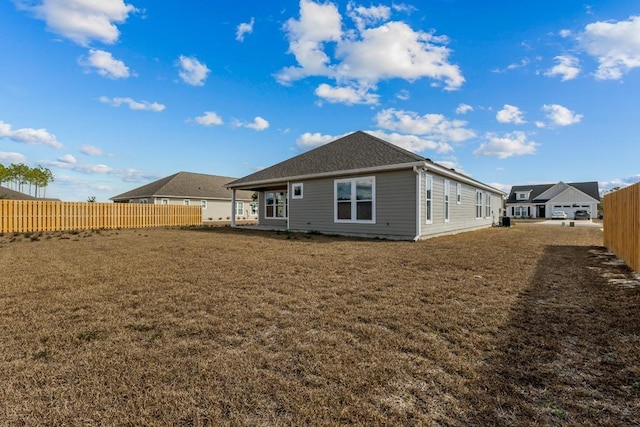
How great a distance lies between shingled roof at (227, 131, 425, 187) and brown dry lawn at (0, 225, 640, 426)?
7.22m

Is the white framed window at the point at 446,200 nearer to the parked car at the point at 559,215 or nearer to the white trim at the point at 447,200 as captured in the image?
the white trim at the point at 447,200

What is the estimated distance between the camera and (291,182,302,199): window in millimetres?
15321

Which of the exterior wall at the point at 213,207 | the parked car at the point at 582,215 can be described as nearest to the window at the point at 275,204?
the exterior wall at the point at 213,207

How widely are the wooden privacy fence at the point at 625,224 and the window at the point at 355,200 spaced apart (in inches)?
280

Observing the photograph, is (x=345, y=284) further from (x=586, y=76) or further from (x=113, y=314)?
(x=586, y=76)

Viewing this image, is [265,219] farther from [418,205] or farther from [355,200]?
[418,205]

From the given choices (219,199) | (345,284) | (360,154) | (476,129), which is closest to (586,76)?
(476,129)

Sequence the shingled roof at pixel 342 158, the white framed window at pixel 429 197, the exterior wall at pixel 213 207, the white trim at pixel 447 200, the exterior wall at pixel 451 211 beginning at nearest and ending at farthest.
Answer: the exterior wall at pixel 451 211 < the white framed window at pixel 429 197 < the shingled roof at pixel 342 158 < the white trim at pixel 447 200 < the exterior wall at pixel 213 207

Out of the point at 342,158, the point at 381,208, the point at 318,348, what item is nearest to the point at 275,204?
the point at 342,158

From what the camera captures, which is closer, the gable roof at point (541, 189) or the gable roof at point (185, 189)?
the gable roof at point (185, 189)

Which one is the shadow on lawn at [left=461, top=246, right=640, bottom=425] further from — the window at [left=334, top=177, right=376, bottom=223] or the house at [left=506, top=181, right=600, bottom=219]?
the house at [left=506, top=181, right=600, bottom=219]

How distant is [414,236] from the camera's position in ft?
37.3

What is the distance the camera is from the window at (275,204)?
59.5ft

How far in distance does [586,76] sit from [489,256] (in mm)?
9400
